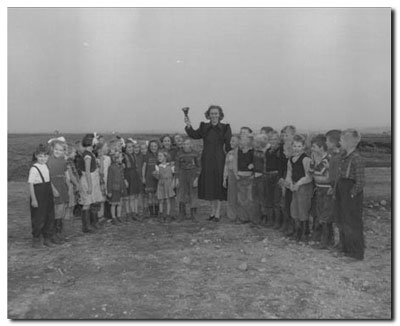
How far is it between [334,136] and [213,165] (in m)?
1.48

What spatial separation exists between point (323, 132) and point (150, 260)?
1.95 metres

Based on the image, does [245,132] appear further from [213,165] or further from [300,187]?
[300,187]

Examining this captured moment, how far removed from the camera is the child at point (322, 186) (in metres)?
4.03

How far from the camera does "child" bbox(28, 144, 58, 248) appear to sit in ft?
12.8

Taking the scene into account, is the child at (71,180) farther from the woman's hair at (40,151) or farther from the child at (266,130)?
the child at (266,130)

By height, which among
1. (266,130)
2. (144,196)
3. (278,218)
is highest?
(266,130)

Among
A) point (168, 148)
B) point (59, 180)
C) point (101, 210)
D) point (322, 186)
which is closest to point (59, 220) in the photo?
point (59, 180)

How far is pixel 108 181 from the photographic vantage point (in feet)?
15.9

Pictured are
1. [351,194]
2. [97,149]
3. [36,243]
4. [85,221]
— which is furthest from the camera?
[97,149]

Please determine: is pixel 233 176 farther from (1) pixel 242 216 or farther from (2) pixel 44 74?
(2) pixel 44 74

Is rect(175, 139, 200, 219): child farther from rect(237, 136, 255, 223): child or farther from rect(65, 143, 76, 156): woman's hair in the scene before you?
rect(65, 143, 76, 156): woman's hair

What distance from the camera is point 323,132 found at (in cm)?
411

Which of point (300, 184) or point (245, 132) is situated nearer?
point (300, 184)

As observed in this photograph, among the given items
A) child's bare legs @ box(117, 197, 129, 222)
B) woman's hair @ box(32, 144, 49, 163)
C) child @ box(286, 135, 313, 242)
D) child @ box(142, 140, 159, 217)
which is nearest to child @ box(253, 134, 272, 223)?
child @ box(286, 135, 313, 242)
